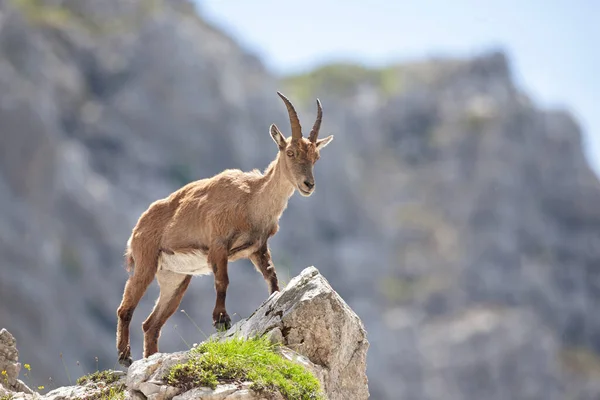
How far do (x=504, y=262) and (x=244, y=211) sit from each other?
389 feet

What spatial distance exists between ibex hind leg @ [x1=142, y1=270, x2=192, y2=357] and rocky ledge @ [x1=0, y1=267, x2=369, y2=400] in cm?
170

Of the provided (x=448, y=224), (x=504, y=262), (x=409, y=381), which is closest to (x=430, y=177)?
(x=448, y=224)

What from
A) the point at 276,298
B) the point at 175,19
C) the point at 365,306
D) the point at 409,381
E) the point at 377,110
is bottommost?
the point at 276,298

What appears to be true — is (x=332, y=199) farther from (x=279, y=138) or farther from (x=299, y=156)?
(x=299, y=156)

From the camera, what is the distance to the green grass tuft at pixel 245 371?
37.8ft

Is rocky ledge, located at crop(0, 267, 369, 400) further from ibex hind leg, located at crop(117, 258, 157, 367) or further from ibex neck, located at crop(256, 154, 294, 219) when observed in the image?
ibex neck, located at crop(256, 154, 294, 219)

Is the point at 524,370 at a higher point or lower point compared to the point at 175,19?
lower

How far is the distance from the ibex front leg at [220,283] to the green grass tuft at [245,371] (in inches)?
61.8

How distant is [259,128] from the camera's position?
118m

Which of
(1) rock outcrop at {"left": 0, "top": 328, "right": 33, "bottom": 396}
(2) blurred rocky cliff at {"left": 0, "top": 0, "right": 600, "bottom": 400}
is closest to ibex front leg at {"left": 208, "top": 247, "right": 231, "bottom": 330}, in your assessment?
(1) rock outcrop at {"left": 0, "top": 328, "right": 33, "bottom": 396}

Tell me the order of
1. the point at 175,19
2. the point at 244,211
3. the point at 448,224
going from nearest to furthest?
the point at 244,211, the point at 175,19, the point at 448,224

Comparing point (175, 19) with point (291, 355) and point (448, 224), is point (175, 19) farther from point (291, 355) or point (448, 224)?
point (291, 355)

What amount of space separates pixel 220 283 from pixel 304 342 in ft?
5.62

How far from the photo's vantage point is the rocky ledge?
13.0m
